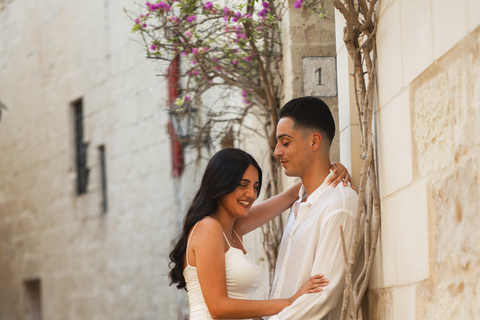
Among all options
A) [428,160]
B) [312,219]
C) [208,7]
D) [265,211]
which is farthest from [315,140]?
[208,7]

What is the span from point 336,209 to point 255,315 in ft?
1.75

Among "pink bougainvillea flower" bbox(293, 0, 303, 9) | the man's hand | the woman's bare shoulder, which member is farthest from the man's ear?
"pink bougainvillea flower" bbox(293, 0, 303, 9)

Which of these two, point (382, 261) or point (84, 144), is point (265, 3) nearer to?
point (382, 261)

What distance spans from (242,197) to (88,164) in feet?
24.7

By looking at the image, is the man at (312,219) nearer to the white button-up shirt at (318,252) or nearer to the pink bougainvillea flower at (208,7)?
the white button-up shirt at (318,252)

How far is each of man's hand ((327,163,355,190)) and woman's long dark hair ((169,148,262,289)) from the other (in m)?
0.42

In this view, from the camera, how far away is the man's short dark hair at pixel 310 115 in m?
3.15

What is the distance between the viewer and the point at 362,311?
2979 millimetres

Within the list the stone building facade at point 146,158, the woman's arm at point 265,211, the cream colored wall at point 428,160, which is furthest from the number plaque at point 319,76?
the cream colored wall at point 428,160

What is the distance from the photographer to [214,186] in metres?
3.32

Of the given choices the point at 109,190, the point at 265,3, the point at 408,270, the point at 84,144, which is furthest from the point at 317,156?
the point at 84,144

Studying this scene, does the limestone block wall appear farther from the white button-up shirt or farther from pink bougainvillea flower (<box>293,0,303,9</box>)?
the white button-up shirt

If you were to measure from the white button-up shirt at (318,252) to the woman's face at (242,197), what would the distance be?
24cm

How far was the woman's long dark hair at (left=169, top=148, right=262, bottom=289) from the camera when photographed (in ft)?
10.8
